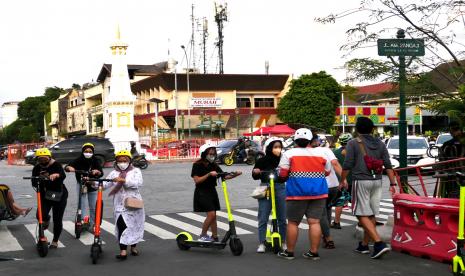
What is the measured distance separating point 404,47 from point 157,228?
5.67 m

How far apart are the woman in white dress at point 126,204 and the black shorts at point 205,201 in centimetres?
83

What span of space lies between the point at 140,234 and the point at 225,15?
6939 centimetres

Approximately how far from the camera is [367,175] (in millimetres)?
8297

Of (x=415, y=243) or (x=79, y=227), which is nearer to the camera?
(x=415, y=243)

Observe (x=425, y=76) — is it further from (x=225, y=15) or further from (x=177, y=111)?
(x=225, y=15)

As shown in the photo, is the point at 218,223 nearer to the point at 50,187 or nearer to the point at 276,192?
the point at 276,192

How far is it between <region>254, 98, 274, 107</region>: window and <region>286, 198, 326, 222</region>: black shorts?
66.2 m

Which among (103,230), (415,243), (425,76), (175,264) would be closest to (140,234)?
(175,264)

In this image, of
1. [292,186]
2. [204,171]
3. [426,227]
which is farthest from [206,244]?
[426,227]

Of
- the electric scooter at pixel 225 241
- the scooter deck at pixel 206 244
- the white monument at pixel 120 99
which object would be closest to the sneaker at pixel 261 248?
the electric scooter at pixel 225 241

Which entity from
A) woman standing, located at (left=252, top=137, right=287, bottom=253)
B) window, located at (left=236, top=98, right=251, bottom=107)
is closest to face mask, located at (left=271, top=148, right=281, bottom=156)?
woman standing, located at (left=252, top=137, right=287, bottom=253)

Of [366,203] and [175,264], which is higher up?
[366,203]

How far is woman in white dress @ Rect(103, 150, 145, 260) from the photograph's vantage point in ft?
28.2

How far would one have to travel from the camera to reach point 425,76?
8984mm
